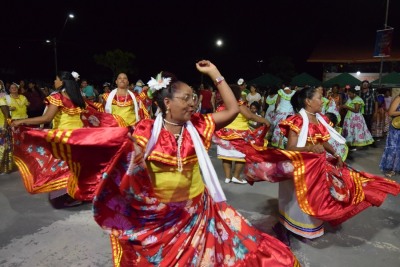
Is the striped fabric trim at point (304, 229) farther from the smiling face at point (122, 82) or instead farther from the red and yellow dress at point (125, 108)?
the smiling face at point (122, 82)

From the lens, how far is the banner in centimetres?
1478

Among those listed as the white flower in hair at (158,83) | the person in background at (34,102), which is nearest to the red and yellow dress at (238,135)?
the white flower in hair at (158,83)

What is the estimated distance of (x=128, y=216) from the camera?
2.21m

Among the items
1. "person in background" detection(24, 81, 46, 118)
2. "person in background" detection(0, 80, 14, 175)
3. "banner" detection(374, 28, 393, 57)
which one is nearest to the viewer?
"person in background" detection(0, 80, 14, 175)

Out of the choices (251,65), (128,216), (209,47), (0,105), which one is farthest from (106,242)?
(251,65)

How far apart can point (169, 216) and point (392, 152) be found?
5.74m

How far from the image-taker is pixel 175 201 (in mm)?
2330

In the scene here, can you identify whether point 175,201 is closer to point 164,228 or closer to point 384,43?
point 164,228

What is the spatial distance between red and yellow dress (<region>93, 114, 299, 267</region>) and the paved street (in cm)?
133

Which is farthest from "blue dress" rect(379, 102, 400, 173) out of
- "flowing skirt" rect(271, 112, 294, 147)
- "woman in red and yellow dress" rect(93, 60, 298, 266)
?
"woman in red and yellow dress" rect(93, 60, 298, 266)

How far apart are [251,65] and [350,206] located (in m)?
37.1

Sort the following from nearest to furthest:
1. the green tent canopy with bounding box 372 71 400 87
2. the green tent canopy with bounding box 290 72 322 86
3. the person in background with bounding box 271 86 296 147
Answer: the person in background with bounding box 271 86 296 147, the green tent canopy with bounding box 290 72 322 86, the green tent canopy with bounding box 372 71 400 87

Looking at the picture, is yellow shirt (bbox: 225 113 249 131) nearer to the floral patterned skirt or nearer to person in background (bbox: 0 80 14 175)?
the floral patterned skirt

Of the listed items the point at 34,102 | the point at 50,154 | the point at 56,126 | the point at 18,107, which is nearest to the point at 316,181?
the point at 50,154
